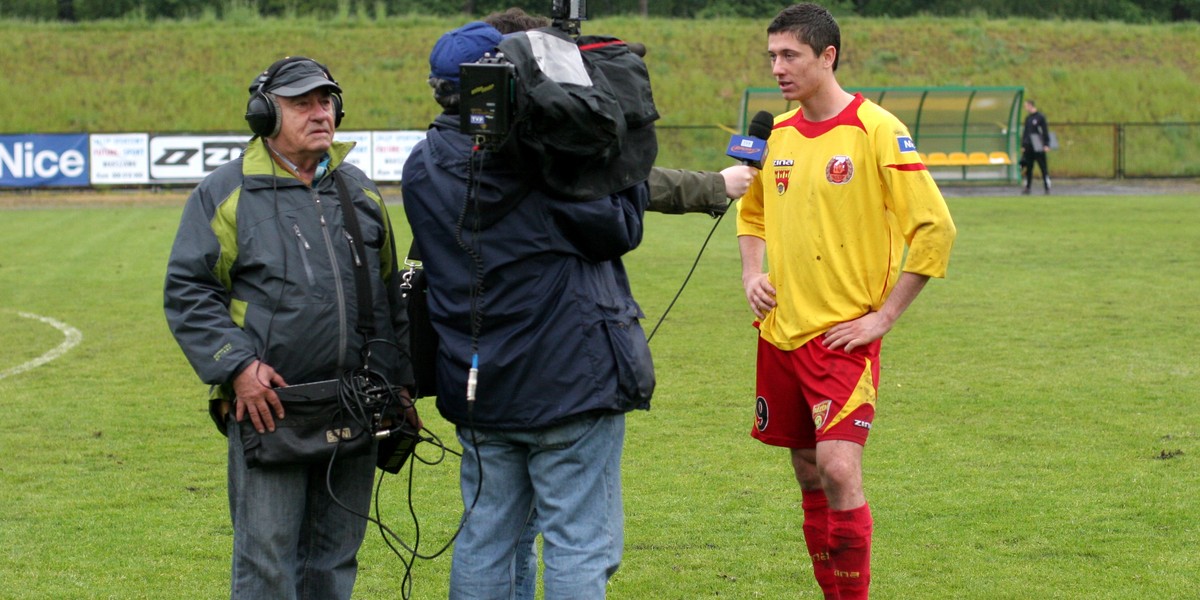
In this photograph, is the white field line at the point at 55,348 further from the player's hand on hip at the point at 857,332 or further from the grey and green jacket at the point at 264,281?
the player's hand on hip at the point at 857,332

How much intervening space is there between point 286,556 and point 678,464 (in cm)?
333

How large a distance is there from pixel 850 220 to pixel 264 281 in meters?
1.92

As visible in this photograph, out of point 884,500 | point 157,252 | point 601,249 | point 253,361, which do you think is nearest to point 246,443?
point 253,361

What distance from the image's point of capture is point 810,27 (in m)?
4.47

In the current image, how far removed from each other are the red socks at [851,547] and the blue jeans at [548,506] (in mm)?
1030

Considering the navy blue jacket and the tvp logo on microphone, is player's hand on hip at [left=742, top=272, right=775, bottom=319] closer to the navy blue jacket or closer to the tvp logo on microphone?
the tvp logo on microphone

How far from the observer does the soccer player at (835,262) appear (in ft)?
14.3

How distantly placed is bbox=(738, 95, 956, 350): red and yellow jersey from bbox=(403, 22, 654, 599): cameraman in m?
1.04

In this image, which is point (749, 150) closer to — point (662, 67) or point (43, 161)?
point (43, 161)

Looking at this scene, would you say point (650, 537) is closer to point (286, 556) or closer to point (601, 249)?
point (286, 556)

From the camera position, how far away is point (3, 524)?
241 inches

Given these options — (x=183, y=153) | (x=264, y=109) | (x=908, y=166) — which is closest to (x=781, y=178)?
(x=908, y=166)

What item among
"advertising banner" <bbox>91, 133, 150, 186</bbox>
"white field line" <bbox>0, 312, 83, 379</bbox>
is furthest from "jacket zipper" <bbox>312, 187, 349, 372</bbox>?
"advertising banner" <bbox>91, 133, 150, 186</bbox>

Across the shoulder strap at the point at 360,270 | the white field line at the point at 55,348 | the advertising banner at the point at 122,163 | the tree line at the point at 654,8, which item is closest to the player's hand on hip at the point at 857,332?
the shoulder strap at the point at 360,270
